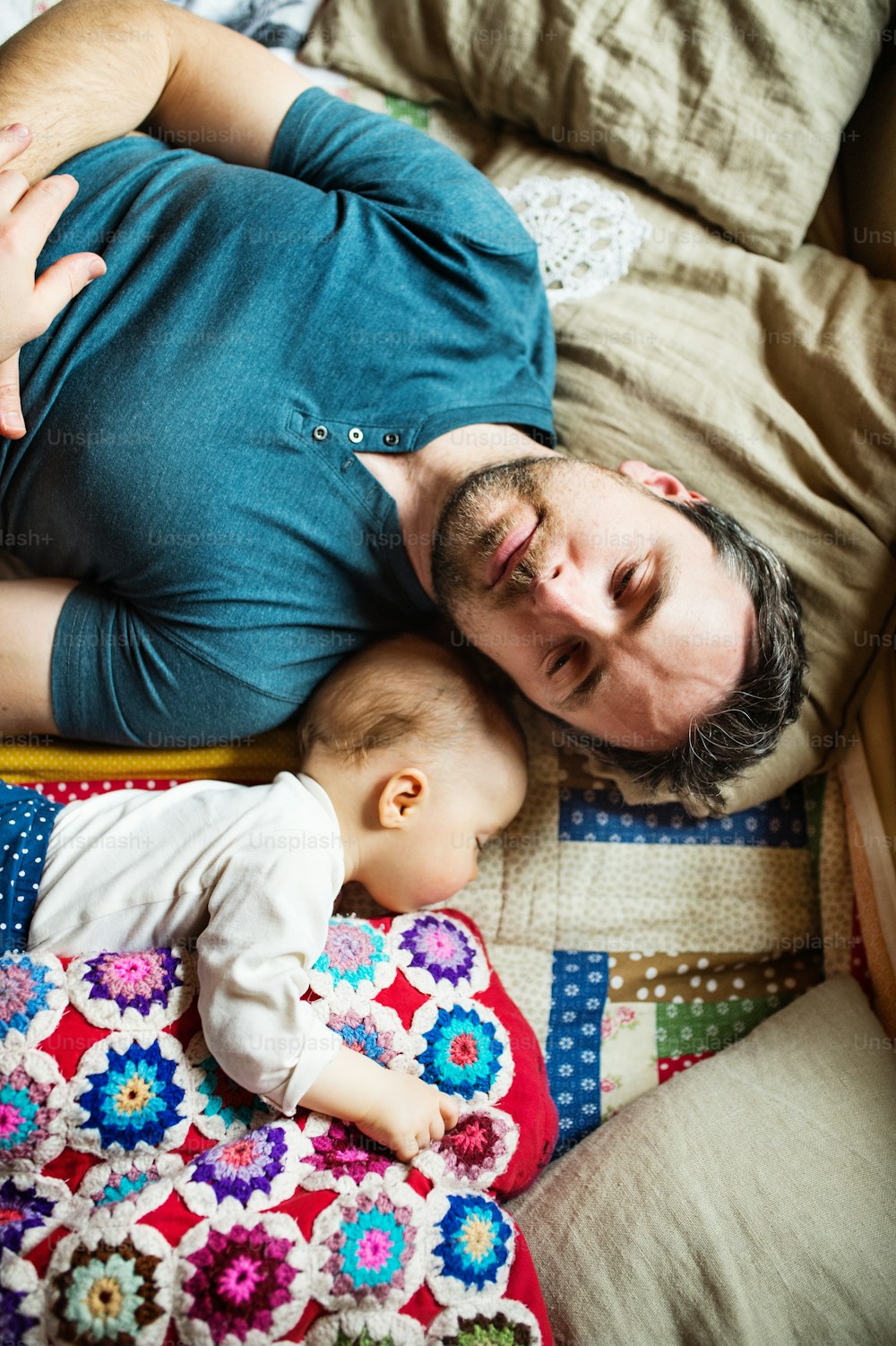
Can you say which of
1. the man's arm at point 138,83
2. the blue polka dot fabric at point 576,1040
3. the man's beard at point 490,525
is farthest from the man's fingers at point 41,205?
the blue polka dot fabric at point 576,1040

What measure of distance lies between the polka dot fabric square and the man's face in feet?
1.64

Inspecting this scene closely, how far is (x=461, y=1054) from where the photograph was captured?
1.28 m

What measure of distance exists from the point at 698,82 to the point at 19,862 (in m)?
1.54

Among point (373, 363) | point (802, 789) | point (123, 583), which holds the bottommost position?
point (802, 789)

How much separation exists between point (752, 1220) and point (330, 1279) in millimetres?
545

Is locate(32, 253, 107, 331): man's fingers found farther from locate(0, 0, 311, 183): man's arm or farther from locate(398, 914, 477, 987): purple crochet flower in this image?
locate(398, 914, 477, 987): purple crochet flower

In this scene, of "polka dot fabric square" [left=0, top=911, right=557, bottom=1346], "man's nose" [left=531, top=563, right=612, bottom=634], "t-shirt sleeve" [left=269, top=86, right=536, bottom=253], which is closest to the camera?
"polka dot fabric square" [left=0, top=911, right=557, bottom=1346]

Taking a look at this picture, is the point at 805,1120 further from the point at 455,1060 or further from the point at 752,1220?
the point at 455,1060

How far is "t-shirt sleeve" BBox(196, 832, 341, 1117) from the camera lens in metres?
1.12

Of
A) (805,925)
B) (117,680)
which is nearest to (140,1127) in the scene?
(117,680)

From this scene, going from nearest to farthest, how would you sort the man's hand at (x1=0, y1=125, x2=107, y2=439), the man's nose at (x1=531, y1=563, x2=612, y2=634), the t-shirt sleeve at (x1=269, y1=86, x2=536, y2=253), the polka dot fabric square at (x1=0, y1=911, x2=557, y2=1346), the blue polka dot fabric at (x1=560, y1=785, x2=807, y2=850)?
1. the polka dot fabric square at (x1=0, y1=911, x2=557, y2=1346)
2. the man's hand at (x1=0, y1=125, x2=107, y2=439)
3. the man's nose at (x1=531, y1=563, x2=612, y2=634)
4. the t-shirt sleeve at (x1=269, y1=86, x2=536, y2=253)
5. the blue polka dot fabric at (x1=560, y1=785, x2=807, y2=850)

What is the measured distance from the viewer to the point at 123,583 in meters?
1.39

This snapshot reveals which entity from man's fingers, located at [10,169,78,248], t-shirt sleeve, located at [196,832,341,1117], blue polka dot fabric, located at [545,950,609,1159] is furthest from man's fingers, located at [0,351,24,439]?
blue polka dot fabric, located at [545,950,609,1159]

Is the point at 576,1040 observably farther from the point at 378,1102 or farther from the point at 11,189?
the point at 11,189
